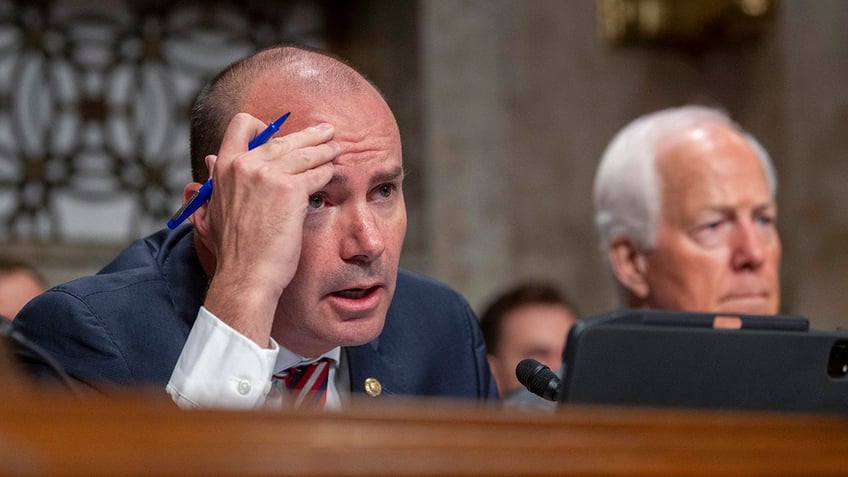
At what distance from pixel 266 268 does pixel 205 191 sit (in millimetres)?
215

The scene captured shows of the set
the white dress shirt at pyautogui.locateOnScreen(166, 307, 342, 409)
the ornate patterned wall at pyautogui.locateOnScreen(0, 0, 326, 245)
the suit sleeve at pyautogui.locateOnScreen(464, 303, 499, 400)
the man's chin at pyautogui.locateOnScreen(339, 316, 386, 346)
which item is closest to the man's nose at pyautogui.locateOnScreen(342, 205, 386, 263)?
the man's chin at pyautogui.locateOnScreen(339, 316, 386, 346)

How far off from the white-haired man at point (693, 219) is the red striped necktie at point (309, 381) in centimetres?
122

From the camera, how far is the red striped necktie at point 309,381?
2264mm

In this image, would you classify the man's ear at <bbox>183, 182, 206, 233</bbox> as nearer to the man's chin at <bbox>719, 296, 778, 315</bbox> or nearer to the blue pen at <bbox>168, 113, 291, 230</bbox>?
the blue pen at <bbox>168, 113, 291, 230</bbox>

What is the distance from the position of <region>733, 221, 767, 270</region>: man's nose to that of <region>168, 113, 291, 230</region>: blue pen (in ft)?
4.95

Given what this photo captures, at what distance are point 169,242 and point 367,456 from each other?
1573 millimetres

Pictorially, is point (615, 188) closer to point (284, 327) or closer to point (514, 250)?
point (284, 327)

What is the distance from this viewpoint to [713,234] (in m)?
3.24

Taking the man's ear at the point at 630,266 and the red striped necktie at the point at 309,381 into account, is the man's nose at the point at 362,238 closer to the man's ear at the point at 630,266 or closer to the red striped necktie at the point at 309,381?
the red striped necktie at the point at 309,381

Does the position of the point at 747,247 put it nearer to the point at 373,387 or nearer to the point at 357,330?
the point at 373,387

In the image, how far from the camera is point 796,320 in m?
1.62

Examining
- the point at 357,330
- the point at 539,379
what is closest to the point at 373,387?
the point at 357,330

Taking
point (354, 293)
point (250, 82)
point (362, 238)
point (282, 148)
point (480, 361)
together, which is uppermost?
point (250, 82)

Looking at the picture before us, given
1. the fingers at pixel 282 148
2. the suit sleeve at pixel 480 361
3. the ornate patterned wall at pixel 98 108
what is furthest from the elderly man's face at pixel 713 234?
the ornate patterned wall at pixel 98 108
